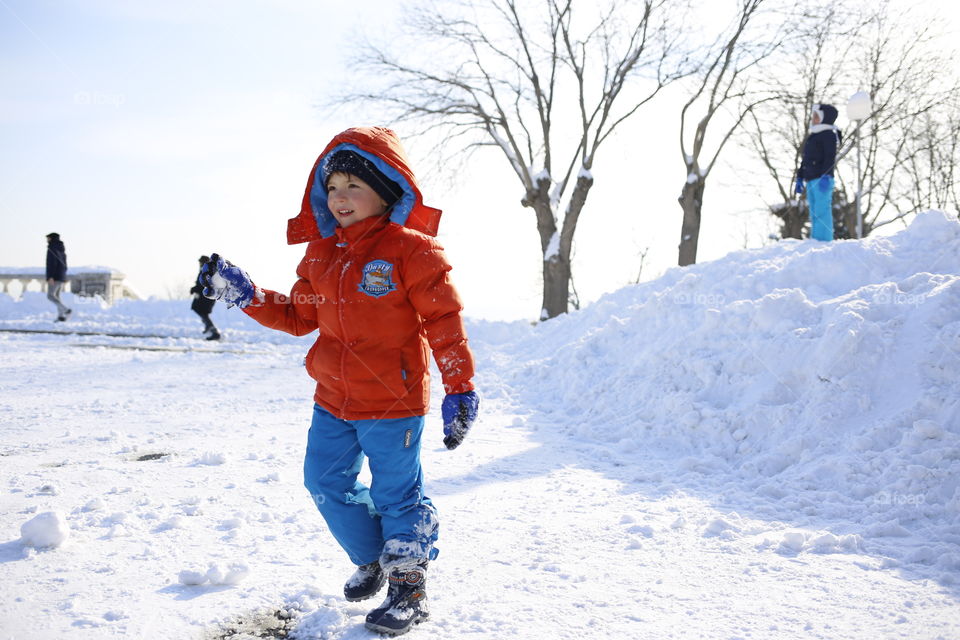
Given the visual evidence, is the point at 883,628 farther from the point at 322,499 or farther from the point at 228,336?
the point at 228,336

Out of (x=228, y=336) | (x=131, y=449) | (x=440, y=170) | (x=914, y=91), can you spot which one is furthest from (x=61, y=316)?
(x=914, y=91)

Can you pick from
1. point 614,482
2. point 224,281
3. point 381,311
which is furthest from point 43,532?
point 614,482

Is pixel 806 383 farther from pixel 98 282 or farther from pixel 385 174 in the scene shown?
pixel 98 282

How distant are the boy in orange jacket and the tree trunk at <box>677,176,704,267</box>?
1614 centimetres

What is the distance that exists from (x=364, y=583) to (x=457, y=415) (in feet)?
2.65

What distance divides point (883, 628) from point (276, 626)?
7.42 ft

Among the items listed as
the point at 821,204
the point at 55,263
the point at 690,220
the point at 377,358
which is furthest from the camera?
the point at 690,220

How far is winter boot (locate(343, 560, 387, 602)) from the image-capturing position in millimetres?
2613

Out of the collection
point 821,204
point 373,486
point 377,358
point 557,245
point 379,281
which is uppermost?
point 557,245

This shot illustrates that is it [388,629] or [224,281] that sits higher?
[224,281]

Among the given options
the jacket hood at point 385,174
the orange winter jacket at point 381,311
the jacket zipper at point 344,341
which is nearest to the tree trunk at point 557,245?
the jacket hood at point 385,174

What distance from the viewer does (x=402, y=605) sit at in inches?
96.1

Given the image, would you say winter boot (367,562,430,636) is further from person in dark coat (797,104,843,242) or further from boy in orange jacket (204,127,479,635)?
person in dark coat (797,104,843,242)

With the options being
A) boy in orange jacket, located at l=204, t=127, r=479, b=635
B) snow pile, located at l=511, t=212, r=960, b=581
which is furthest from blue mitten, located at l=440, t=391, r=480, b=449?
snow pile, located at l=511, t=212, r=960, b=581
